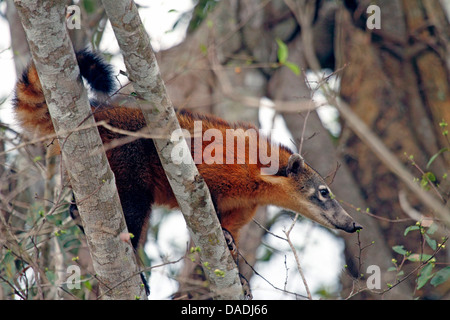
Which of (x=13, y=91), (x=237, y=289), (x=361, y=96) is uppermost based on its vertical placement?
(x=361, y=96)

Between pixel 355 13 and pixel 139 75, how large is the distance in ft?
19.5

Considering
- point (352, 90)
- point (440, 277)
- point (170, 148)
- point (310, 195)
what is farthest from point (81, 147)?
point (352, 90)

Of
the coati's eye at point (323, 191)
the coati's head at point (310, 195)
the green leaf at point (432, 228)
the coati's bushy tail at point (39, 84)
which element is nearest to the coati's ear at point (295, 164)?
the coati's head at point (310, 195)

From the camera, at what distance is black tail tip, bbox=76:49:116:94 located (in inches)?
166

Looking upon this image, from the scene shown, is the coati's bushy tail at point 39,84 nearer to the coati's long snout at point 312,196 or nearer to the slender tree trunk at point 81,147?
the slender tree trunk at point 81,147

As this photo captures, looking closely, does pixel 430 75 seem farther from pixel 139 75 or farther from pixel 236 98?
pixel 139 75

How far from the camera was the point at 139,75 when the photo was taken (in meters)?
3.41

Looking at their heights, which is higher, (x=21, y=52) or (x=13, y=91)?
(x=21, y=52)

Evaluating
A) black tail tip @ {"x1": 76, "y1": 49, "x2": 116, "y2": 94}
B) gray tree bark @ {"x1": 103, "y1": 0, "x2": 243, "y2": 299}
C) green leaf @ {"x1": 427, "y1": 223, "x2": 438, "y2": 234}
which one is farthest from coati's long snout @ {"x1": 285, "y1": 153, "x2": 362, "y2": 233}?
black tail tip @ {"x1": 76, "y1": 49, "x2": 116, "y2": 94}

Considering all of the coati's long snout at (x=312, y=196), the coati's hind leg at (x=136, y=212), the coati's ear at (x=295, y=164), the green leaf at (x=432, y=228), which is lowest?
the green leaf at (x=432, y=228)

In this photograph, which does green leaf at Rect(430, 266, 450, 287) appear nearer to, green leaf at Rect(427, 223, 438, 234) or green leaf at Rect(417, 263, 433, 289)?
green leaf at Rect(417, 263, 433, 289)

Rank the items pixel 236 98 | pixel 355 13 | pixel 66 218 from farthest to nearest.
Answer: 1. pixel 355 13
2. pixel 66 218
3. pixel 236 98

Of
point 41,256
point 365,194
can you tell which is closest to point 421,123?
point 365,194

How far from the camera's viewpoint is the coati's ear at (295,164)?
503 cm
